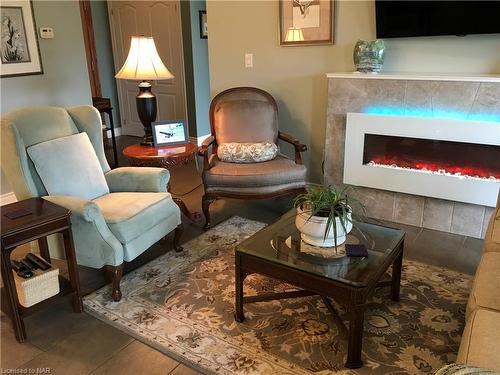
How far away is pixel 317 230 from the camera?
77.2 inches

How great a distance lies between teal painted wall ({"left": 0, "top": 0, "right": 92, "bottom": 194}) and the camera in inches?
147

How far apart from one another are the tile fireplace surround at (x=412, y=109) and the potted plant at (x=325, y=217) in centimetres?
147

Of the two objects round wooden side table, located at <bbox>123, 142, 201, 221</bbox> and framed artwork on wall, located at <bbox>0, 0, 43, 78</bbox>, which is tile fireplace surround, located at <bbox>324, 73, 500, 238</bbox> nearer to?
round wooden side table, located at <bbox>123, 142, 201, 221</bbox>

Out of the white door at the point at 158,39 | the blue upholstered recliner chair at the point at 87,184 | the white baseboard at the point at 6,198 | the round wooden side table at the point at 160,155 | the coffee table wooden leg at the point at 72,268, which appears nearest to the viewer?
the coffee table wooden leg at the point at 72,268

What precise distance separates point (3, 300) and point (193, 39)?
4.08 metres

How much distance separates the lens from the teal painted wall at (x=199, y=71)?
5.32 metres

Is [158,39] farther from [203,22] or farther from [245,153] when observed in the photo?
[245,153]

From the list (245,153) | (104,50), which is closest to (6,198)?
(245,153)

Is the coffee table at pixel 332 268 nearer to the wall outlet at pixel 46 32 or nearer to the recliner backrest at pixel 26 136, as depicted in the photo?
the recliner backrest at pixel 26 136

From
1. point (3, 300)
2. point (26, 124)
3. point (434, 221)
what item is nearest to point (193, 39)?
point (26, 124)

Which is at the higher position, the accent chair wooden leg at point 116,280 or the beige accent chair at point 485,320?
the beige accent chair at point 485,320

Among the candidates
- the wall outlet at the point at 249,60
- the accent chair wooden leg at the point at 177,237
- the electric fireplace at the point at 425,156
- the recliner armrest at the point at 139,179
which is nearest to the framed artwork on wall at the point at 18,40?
the recliner armrest at the point at 139,179

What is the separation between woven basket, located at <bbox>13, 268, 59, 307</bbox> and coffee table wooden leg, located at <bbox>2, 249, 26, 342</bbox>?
0.07 m

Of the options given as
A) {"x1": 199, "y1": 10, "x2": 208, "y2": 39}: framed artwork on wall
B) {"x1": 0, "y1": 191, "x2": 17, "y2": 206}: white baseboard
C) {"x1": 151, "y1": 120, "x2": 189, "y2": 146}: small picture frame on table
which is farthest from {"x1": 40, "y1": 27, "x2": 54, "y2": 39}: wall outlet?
{"x1": 199, "y1": 10, "x2": 208, "y2": 39}: framed artwork on wall
